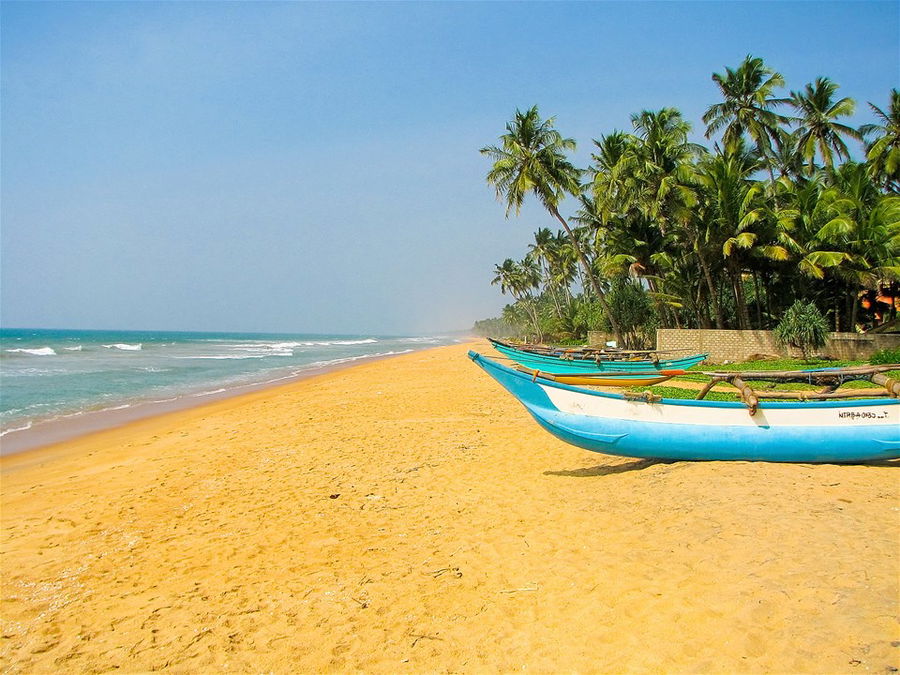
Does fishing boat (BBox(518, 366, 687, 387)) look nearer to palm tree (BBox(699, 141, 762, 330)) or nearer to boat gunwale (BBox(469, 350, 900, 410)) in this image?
boat gunwale (BBox(469, 350, 900, 410))

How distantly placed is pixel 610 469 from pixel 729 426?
5.01ft

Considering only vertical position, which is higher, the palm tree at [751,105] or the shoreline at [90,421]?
the palm tree at [751,105]

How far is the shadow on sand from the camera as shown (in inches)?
254

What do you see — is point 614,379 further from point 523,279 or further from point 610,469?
point 523,279

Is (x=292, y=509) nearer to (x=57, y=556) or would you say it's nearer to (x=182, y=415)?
(x=57, y=556)

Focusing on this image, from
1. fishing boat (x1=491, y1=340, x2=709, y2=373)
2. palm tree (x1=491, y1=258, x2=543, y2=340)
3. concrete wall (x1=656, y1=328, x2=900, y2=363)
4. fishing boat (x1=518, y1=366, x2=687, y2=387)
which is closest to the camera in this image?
fishing boat (x1=518, y1=366, x2=687, y2=387)

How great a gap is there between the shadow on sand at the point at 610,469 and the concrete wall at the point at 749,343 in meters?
14.7

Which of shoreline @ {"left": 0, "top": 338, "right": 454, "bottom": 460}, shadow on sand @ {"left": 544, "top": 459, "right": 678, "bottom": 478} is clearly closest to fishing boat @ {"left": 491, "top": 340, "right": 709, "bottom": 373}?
shadow on sand @ {"left": 544, "top": 459, "right": 678, "bottom": 478}

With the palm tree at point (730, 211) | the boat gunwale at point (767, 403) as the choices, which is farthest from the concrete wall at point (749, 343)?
the boat gunwale at point (767, 403)

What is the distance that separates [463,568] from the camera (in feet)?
14.2

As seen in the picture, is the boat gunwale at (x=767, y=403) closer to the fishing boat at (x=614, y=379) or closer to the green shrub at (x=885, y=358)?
the fishing boat at (x=614, y=379)

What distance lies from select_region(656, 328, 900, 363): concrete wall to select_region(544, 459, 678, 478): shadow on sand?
14712mm

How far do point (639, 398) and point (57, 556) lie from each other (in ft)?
21.5

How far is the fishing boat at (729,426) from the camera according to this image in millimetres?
5629
